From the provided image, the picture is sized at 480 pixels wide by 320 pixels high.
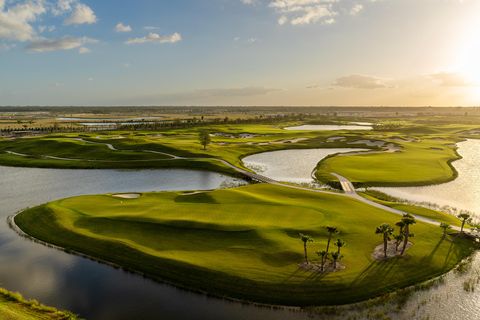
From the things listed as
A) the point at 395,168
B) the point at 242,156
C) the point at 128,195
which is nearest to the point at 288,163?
the point at 242,156

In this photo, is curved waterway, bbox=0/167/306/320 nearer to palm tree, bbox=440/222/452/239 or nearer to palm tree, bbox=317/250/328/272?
palm tree, bbox=317/250/328/272

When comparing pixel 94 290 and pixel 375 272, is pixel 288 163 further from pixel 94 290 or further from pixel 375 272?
pixel 94 290

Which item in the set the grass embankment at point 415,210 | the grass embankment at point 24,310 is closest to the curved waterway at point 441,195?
the grass embankment at point 415,210

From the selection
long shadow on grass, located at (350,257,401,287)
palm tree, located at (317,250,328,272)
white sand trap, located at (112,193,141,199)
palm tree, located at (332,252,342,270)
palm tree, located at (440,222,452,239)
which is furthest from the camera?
white sand trap, located at (112,193,141,199)

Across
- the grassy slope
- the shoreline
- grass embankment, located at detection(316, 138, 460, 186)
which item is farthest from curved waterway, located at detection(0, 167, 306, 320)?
grass embankment, located at detection(316, 138, 460, 186)

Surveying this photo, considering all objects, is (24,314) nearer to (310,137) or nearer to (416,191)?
(416,191)

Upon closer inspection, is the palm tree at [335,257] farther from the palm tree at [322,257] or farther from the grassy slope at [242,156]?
the grassy slope at [242,156]
